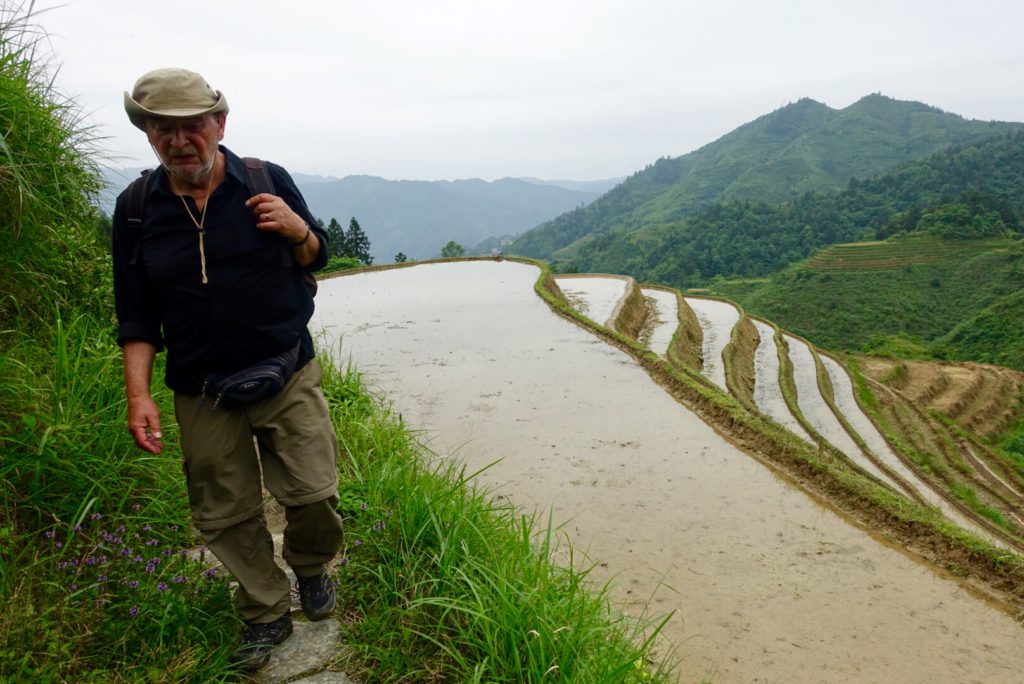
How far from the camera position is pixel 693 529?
12.3 feet

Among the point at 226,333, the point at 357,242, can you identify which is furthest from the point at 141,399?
the point at 357,242


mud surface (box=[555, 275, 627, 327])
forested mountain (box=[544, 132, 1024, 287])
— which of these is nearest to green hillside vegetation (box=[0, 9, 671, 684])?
mud surface (box=[555, 275, 627, 327])

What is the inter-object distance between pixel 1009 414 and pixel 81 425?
80.6ft

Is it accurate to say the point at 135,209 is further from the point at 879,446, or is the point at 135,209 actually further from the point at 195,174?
the point at 879,446

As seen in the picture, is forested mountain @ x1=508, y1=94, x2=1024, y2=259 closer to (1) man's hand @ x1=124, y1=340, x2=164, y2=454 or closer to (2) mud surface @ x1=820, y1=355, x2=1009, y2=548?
(2) mud surface @ x1=820, y1=355, x2=1009, y2=548

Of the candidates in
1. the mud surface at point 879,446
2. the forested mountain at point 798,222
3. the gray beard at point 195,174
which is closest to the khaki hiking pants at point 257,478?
the gray beard at point 195,174

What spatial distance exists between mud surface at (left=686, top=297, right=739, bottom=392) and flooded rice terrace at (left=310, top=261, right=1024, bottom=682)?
4.74m

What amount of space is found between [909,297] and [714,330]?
1228 inches

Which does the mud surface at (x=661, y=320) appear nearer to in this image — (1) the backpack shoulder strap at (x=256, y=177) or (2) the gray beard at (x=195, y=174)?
(1) the backpack shoulder strap at (x=256, y=177)

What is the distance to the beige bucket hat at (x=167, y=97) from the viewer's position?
1.63 metres

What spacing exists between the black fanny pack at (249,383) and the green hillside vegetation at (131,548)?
673 mm

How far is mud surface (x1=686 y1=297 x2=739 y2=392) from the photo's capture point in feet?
39.2

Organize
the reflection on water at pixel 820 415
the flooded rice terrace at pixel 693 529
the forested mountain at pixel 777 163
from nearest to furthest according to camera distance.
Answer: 1. the flooded rice terrace at pixel 693 529
2. the reflection on water at pixel 820 415
3. the forested mountain at pixel 777 163

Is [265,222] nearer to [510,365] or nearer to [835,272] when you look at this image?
[510,365]
